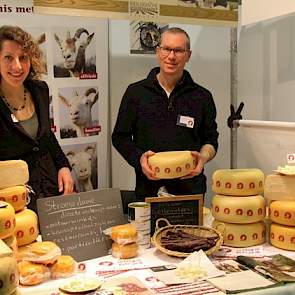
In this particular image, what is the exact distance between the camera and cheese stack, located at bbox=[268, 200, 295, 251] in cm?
157

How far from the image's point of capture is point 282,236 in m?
1.58

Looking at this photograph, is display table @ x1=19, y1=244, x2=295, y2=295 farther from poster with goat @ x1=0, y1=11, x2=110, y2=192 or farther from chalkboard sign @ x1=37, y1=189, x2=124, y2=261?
poster with goat @ x1=0, y1=11, x2=110, y2=192

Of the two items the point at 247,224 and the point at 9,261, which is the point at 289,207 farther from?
the point at 9,261

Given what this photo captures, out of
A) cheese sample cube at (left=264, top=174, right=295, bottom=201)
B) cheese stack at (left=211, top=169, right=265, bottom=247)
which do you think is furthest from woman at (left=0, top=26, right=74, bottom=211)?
cheese sample cube at (left=264, top=174, right=295, bottom=201)

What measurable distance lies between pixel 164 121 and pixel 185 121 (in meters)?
0.11

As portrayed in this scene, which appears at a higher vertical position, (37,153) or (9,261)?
(37,153)

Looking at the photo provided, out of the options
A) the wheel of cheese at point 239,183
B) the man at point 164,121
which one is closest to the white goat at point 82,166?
the man at point 164,121

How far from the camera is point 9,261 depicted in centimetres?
96

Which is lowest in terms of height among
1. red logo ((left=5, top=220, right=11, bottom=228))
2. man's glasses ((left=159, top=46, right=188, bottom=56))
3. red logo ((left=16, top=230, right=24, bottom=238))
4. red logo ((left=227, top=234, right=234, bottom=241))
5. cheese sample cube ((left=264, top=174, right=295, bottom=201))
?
red logo ((left=227, top=234, right=234, bottom=241))

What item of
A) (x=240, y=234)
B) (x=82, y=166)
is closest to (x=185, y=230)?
(x=240, y=234)

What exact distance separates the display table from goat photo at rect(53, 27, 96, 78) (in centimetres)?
147

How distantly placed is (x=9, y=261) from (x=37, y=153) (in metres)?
1.09

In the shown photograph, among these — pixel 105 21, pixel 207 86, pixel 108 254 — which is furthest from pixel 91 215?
pixel 207 86

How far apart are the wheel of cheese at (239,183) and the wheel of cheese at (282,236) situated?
5.8 inches
